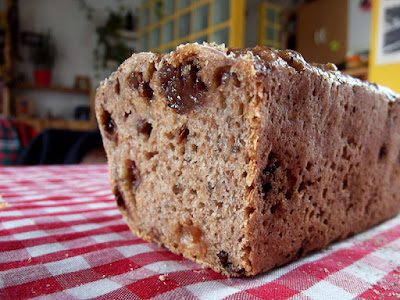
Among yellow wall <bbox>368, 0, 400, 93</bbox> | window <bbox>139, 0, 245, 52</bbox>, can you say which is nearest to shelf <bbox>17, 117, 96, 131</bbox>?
window <bbox>139, 0, 245, 52</bbox>

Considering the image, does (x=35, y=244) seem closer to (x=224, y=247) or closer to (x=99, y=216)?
(x=99, y=216)

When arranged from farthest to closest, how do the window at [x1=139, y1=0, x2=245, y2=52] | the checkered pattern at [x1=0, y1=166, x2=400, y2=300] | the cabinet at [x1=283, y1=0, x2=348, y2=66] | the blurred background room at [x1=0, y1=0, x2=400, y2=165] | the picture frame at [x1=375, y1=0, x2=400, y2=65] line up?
the cabinet at [x1=283, y1=0, x2=348, y2=66] < the window at [x1=139, y1=0, x2=245, y2=52] < the blurred background room at [x1=0, y1=0, x2=400, y2=165] < the picture frame at [x1=375, y1=0, x2=400, y2=65] < the checkered pattern at [x1=0, y1=166, x2=400, y2=300]

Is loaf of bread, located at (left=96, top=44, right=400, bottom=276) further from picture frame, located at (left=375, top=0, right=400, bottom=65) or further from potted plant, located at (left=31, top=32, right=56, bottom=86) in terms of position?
potted plant, located at (left=31, top=32, right=56, bottom=86)

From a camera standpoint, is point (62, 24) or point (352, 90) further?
point (62, 24)

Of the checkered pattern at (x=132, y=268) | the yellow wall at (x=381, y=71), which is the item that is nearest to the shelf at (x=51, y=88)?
the yellow wall at (x=381, y=71)

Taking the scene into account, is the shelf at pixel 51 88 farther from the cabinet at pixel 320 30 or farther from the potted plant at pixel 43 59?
the cabinet at pixel 320 30

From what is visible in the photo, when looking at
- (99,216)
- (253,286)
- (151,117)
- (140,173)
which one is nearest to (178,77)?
(151,117)
